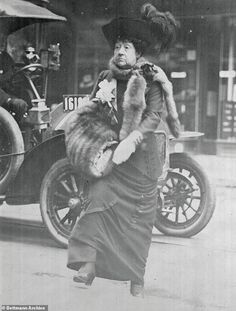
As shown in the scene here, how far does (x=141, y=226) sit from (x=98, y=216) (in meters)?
0.28

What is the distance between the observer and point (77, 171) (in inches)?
148

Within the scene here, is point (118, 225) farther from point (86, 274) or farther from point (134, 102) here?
point (134, 102)

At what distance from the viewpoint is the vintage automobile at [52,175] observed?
4.12m

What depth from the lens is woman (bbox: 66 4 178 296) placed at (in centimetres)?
338

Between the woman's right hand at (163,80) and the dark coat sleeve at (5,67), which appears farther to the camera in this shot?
the dark coat sleeve at (5,67)

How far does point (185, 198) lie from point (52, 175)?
1004 millimetres

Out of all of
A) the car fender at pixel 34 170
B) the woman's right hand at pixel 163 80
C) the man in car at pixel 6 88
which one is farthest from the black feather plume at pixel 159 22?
the man in car at pixel 6 88

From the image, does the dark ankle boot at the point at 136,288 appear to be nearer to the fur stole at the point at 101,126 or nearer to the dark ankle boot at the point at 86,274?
the dark ankle boot at the point at 86,274

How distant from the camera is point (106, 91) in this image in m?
3.47

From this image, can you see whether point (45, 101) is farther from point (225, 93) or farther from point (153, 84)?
point (225, 93)

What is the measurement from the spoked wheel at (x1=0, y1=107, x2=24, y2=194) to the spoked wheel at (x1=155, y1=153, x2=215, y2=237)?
1132 millimetres

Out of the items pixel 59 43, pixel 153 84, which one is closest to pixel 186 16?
pixel 153 84

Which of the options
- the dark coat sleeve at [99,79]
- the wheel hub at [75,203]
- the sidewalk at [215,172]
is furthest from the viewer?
the sidewalk at [215,172]

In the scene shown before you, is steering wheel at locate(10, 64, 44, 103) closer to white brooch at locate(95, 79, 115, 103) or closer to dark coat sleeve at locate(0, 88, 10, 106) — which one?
dark coat sleeve at locate(0, 88, 10, 106)
